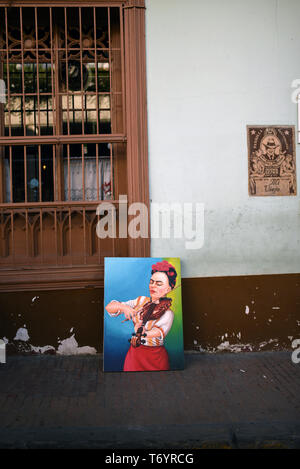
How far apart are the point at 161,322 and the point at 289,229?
1970 mm

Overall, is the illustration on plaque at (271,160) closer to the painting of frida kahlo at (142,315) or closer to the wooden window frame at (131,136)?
the wooden window frame at (131,136)

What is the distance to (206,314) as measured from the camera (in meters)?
4.71

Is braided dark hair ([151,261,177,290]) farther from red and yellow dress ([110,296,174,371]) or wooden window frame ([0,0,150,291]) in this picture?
red and yellow dress ([110,296,174,371])

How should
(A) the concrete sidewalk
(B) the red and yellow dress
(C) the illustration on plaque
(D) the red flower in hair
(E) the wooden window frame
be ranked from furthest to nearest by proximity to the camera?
1. (C) the illustration on plaque
2. (E) the wooden window frame
3. (D) the red flower in hair
4. (B) the red and yellow dress
5. (A) the concrete sidewalk

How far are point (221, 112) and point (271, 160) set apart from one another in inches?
33.4

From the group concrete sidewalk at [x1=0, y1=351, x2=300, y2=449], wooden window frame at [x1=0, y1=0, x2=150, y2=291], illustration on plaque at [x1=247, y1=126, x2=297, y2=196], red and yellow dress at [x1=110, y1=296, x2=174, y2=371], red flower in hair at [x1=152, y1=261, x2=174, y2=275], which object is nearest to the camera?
concrete sidewalk at [x1=0, y1=351, x2=300, y2=449]

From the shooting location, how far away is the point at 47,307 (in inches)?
182

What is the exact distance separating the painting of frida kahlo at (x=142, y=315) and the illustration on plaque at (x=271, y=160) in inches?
59.1

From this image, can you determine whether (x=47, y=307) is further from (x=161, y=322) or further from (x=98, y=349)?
(x=161, y=322)

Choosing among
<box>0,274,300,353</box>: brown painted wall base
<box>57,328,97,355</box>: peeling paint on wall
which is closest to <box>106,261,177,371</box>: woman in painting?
<box>0,274,300,353</box>: brown painted wall base

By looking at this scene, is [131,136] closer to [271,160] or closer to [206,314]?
[271,160]

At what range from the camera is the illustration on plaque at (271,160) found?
4.73m

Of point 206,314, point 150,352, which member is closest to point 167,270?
point 206,314

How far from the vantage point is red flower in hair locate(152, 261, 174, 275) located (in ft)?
14.5
